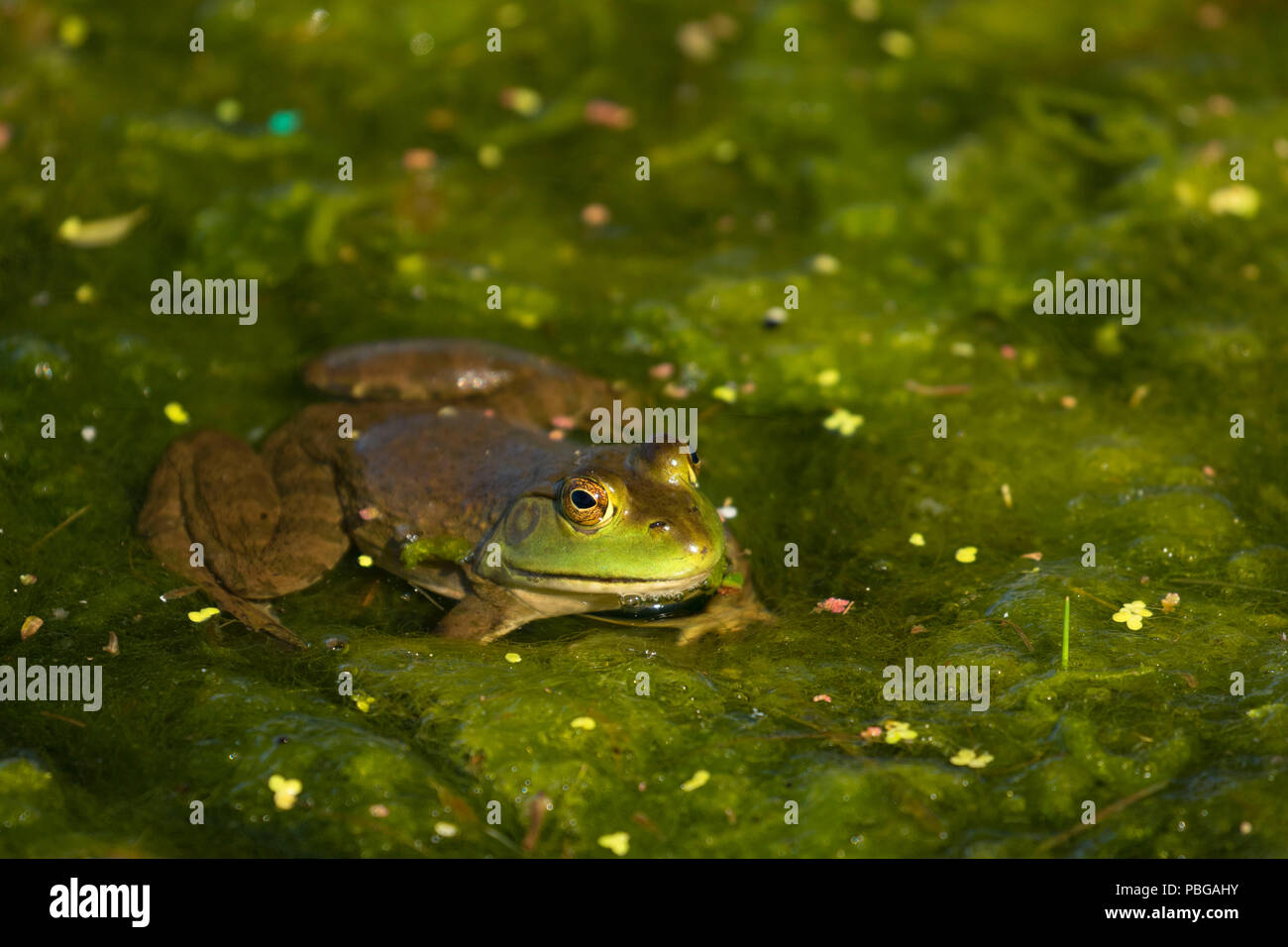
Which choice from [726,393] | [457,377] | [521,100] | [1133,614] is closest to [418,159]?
[521,100]

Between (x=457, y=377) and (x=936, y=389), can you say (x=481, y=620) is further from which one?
(x=936, y=389)

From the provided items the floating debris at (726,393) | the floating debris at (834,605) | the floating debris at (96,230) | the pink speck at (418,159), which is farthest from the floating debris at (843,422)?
the floating debris at (96,230)

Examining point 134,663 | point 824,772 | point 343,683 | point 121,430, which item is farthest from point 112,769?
point 824,772

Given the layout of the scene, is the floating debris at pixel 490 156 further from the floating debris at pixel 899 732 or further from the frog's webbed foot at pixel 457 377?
the floating debris at pixel 899 732

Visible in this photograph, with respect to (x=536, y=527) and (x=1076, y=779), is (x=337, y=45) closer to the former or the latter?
(x=536, y=527)

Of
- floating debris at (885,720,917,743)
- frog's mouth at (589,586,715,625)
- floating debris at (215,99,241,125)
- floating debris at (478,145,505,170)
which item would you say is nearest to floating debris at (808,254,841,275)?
floating debris at (478,145,505,170)

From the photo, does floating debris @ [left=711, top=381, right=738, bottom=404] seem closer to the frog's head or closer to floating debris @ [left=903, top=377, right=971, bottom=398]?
floating debris @ [left=903, top=377, right=971, bottom=398]
